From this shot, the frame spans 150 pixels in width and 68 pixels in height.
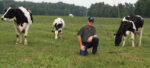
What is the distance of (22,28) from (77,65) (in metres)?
7.70

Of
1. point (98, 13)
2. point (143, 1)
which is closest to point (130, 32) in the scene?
point (143, 1)

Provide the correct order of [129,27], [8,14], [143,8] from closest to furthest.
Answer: [8,14]
[129,27]
[143,8]

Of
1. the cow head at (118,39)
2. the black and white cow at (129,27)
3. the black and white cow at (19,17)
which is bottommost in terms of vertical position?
the cow head at (118,39)

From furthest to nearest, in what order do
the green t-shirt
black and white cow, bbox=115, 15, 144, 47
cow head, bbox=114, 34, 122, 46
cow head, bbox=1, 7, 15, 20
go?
cow head, bbox=114, 34, 122, 46, black and white cow, bbox=115, 15, 144, 47, cow head, bbox=1, 7, 15, 20, the green t-shirt

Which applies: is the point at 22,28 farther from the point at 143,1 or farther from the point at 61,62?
the point at 143,1

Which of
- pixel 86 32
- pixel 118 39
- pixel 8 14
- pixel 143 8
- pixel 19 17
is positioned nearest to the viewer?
pixel 86 32

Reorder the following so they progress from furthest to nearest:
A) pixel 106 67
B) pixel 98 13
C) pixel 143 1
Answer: pixel 98 13, pixel 143 1, pixel 106 67

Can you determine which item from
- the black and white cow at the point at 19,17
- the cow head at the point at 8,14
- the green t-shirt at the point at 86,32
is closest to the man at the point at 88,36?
the green t-shirt at the point at 86,32

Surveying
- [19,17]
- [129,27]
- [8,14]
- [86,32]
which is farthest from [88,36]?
[129,27]

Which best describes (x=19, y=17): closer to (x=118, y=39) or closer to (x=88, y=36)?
(x=88, y=36)

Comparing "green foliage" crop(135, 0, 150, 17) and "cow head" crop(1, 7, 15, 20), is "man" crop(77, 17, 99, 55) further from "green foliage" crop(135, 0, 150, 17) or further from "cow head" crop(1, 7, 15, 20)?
"green foliage" crop(135, 0, 150, 17)

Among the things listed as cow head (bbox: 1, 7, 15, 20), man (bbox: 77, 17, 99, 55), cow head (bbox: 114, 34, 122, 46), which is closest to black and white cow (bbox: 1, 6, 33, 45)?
cow head (bbox: 1, 7, 15, 20)

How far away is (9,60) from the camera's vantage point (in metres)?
8.87

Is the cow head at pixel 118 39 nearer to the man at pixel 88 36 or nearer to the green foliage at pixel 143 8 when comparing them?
the man at pixel 88 36
